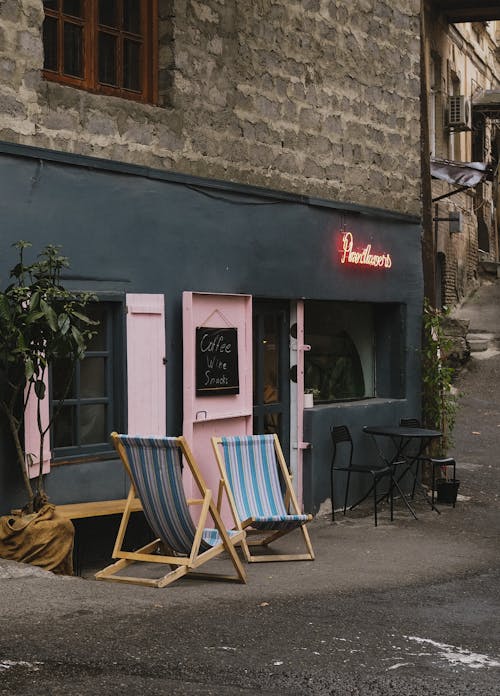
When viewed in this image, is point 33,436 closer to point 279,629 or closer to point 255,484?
point 255,484

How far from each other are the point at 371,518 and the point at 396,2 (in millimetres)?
5612

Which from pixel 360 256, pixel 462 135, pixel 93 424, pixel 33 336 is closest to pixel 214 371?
pixel 93 424

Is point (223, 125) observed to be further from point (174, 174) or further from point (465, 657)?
point (465, 657)

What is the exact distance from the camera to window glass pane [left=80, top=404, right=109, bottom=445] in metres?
9.08

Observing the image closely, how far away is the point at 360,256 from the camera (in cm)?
1197

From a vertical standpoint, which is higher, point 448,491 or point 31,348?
point 31,348

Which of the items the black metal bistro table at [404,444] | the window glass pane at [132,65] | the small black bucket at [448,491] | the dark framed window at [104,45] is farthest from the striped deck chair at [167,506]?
the small black bucket at [448,491]

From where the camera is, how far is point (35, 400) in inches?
330

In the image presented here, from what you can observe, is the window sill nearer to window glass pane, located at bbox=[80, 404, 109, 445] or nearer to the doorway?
window glass pane, located at bbox=[80, 404, 109, 445]

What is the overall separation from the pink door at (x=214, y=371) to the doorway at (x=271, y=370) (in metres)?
0.50

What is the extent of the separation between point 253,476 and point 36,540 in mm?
2008

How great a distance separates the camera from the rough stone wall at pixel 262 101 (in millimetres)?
8617

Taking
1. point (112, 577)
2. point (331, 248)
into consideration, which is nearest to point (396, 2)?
point (331, 248)

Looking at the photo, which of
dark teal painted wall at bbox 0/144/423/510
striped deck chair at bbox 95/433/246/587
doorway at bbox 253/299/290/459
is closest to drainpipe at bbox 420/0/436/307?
dark teal painted wall at bbox 0/144/423/510
